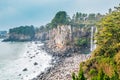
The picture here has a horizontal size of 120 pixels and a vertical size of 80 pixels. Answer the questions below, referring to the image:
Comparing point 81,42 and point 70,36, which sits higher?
point 70,36

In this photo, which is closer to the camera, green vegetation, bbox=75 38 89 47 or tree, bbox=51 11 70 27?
green vegetation, bbox=75 38 89 47

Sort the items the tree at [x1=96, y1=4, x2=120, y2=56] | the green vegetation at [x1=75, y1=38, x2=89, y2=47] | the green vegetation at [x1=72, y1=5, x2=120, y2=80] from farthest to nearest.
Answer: the green vegetation at [x1=75, y1=38, x2=89, y2=47] → the tree at [x1=96, y1=4, x2=120, y2=56] → the green vegetation at [x1=72, y1=5, x2=120, y2=80]

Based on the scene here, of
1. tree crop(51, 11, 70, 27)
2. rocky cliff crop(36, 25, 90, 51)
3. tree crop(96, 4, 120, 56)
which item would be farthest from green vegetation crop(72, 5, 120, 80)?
A: tree crop(51, 11, 70, 27)

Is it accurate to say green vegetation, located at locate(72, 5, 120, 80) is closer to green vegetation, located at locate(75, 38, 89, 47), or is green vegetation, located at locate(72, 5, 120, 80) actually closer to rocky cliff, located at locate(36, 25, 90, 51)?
green vegetation, located at locate(75, 38, 89, 47)

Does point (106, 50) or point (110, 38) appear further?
point (110, 38)

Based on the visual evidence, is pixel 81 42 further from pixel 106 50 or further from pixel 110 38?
pixel 106 50

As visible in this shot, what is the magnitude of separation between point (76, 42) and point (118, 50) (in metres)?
61.0

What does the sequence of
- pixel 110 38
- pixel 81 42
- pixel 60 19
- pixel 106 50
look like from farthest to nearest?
pixel 60 19, pixel 81 42, pixel 110 38, pixel 106 50

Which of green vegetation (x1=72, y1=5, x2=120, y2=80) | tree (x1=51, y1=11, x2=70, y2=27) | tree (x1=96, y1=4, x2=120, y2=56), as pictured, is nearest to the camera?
green vegetation (x1=72, y1=5, x2=120, y2=80)

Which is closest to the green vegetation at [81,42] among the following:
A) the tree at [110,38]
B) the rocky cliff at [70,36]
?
the rocky cliff at [70,36]

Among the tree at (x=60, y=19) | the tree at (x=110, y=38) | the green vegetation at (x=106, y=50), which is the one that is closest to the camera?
the green vegetation at (x=106, y=50)

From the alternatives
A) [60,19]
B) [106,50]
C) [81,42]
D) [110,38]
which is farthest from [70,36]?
[106,50]

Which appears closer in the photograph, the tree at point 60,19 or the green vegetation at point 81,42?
the green vegetation at point 81,42

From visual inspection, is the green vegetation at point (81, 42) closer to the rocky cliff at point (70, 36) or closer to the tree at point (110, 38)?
the rocky cliff at point (70, 36)
